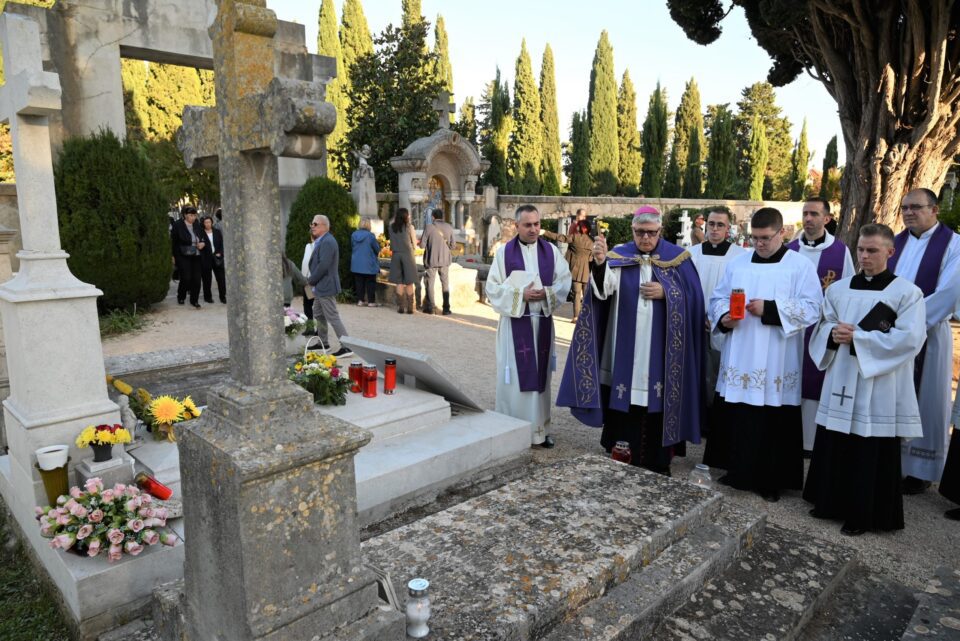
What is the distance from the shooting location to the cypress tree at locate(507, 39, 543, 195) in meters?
30.3

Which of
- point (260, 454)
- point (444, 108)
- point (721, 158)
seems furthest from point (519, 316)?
point (721, 158)

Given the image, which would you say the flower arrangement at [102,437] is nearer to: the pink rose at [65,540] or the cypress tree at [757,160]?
the pink rose at [65,540]

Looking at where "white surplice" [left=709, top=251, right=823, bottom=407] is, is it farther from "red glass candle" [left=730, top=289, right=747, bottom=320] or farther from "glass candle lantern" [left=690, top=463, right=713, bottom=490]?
"glass candle lantern" [left=690, top=463, right=713, bottom=490]

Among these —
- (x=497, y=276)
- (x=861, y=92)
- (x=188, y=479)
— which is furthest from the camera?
(x=861, y=92)

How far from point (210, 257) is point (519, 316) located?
27.7 feet

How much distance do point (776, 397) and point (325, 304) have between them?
18.0ft

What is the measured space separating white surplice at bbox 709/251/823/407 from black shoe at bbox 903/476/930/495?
1.18 meters

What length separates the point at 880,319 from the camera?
3.94 meters

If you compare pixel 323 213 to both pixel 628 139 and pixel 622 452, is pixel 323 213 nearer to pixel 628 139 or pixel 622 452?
pixel 622 452

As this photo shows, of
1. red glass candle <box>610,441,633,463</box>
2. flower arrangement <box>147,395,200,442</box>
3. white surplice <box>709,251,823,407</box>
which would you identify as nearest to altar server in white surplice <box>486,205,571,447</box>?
red glass candle <box>610,441,633,463</box>

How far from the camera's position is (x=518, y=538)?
2.95m

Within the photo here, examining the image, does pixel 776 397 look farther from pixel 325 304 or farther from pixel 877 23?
pixel 877 23

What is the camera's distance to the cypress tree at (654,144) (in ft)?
110

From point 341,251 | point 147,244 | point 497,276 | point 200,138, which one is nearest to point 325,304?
point 497,276
